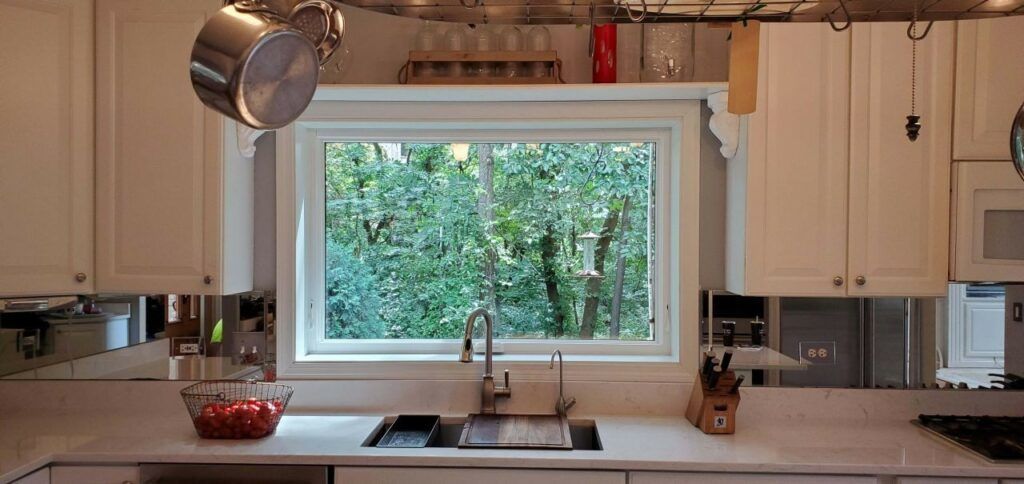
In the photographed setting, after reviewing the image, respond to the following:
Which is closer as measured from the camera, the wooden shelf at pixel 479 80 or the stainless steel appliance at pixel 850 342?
the wooden shelf at pixel 479 80

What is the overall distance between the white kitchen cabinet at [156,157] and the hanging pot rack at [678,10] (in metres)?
1.35

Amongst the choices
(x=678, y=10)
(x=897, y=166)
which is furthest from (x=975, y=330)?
(x=678, y=10)

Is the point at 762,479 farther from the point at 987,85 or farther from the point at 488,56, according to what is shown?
the point at 488,56

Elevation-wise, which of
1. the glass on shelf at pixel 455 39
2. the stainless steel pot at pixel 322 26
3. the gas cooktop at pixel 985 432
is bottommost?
the gas cooktop at pixel 985 432

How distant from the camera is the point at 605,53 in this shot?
2.24 m

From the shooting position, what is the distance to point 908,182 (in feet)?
6.79

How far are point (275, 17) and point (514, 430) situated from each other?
1404 millimetres

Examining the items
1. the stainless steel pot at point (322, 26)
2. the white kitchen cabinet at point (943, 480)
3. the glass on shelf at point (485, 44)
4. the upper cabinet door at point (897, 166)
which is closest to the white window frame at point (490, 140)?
the glass on shelf at point (485, 44)

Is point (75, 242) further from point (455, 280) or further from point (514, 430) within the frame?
point (514, 430)

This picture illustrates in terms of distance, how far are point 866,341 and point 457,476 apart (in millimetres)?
1402

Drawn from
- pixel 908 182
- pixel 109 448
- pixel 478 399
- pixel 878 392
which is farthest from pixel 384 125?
pixel 878 392

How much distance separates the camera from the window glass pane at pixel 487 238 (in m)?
2.58

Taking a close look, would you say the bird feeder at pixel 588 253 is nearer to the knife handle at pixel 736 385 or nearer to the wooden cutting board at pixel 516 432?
the wooden cutting board at pixel 516 432

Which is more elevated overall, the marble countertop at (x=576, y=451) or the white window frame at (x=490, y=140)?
the white window frame at (x=490, y=140)
